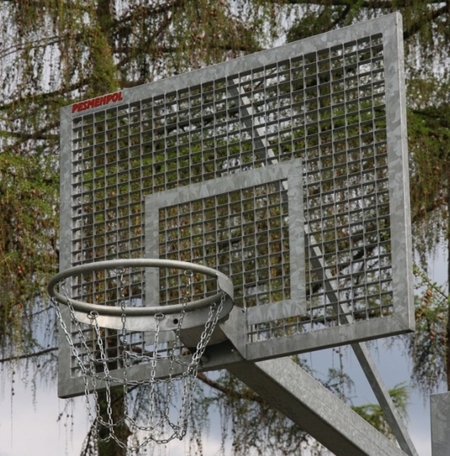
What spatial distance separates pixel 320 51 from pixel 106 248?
1240 millimetres

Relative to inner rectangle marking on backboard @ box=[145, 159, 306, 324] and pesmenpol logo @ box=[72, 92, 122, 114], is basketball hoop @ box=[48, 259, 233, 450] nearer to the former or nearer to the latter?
inner rectangle marking on backboard @ box=[145, 159, 306, 324]

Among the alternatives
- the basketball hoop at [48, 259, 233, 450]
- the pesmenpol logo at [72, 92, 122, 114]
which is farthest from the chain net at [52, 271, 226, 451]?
the pesmenpol logo at [72, 92, 122, 114]

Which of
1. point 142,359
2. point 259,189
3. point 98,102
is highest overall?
point 98,102

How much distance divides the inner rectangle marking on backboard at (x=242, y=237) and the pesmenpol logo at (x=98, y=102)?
58 centimetres

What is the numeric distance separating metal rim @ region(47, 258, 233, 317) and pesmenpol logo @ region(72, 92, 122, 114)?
40.7 inches

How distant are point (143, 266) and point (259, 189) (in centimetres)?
92

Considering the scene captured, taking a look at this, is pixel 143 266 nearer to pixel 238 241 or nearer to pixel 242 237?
pixel 242 237

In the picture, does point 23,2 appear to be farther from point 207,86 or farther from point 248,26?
point 207,86

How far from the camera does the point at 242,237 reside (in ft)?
20.0

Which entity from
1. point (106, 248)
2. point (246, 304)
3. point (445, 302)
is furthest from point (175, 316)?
point (445, 302)

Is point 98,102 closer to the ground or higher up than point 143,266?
higher up

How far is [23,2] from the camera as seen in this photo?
334 inches

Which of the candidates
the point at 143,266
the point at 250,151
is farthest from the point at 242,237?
the point at 143,266

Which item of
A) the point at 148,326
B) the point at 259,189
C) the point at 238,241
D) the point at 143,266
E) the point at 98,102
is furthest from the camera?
the point at 98,102
